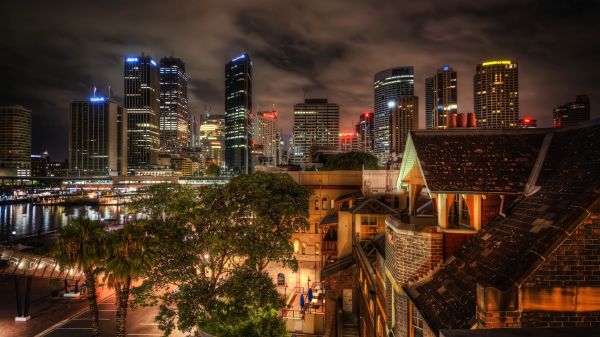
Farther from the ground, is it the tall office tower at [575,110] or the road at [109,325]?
the tall office tower at [575,110]

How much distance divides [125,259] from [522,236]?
1956 cm

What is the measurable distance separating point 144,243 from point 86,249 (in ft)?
10.0

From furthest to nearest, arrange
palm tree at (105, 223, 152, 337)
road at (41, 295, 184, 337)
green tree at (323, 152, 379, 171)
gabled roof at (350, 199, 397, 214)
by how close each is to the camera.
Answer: green tree at (323, 152, 379, 171) < road at (41, 295, 184, 337) < gabled roof at (350, 199, 397, 214) < palm tree at (105, 223, 152, 337)

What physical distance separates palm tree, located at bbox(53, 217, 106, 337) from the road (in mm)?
9090

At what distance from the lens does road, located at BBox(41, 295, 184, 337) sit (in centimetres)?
2619

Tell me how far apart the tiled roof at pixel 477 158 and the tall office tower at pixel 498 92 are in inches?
8074

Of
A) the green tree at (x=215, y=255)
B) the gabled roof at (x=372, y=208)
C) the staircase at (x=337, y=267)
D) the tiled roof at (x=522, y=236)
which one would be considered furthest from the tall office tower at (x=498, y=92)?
the tiled roof at (x=522, y=236)

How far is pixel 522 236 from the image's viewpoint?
6922mm

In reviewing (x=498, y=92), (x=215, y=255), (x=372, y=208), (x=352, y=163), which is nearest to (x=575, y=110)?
(x=498, y=92)

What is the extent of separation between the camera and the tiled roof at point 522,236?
244 inches

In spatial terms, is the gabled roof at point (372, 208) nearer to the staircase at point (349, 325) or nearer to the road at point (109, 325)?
the staircase at point (349, 325)

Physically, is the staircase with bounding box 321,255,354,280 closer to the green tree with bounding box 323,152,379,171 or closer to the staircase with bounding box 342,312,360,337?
the staircase with bounding box 342,312,360,337

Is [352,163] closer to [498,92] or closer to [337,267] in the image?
[337,267]

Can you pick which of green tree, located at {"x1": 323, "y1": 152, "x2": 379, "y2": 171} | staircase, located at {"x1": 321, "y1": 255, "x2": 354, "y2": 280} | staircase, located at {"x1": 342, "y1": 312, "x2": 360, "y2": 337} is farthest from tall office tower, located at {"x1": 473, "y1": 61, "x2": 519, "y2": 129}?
staircase, located at {"x1": 342, "y1": 312, "x2": 360, "y2": 337}
